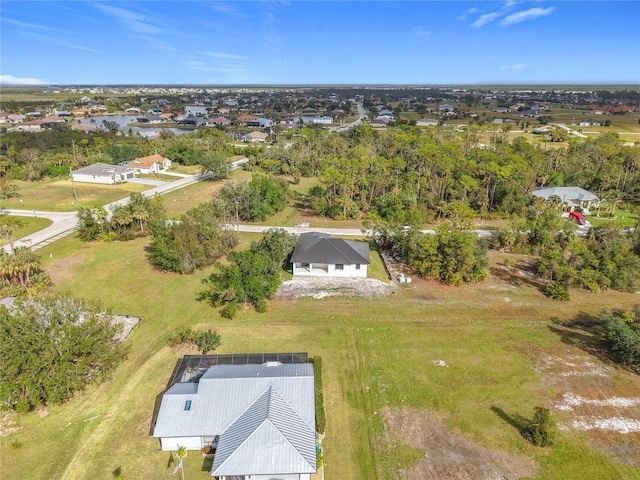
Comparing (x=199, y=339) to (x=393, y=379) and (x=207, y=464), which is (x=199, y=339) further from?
Result: (x=393, y=379)

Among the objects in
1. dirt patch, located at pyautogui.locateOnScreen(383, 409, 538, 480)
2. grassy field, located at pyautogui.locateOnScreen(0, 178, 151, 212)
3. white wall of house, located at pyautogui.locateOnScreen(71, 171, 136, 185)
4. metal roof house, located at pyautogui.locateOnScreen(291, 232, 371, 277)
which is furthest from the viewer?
white wall of house, located at pyautogui.locateOnScreen(71, 171, 136, 185)

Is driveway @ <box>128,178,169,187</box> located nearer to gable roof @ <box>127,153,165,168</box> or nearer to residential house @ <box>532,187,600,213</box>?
A: gable roof @ <box>127,153,165,168</box>

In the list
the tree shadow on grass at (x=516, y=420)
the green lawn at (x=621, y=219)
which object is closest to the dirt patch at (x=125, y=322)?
the tree shadow on grass at (x=516, y=420)

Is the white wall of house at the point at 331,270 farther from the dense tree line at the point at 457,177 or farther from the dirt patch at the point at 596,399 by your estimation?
the dirt patch at the point at 596,399

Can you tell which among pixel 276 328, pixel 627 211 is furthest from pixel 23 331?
pixel 627 211

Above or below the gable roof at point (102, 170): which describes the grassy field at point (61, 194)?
below

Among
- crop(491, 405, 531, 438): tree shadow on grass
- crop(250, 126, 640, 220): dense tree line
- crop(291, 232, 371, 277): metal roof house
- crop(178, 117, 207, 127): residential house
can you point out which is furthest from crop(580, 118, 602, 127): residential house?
crop(491, 405, 531, 438): tree shadow on grass
